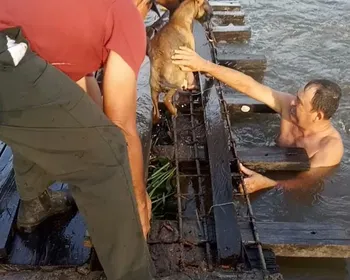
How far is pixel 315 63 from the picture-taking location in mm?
7145

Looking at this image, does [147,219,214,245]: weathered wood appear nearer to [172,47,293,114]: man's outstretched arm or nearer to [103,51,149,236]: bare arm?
[103,51,149,236]: bare arm

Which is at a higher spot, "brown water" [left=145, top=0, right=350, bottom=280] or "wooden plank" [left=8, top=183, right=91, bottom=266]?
"wooden plank" [left=8, top=183, right=91, bottom=266]

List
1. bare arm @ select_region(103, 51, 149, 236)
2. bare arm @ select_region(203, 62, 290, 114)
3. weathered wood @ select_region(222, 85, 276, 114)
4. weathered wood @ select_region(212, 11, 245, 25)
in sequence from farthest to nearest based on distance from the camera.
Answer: weathered wood @ select_region(212, 11, 245, 25)
weathered wood @ select_region(222, 85, 276, 114)
bare arm @ select_region(203, 62, 290, 114)
bare arm @ select_region(103, 51, 149, 236)

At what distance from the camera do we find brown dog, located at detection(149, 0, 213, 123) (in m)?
4.32

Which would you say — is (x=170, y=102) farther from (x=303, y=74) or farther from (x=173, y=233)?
(x=303, y=74)

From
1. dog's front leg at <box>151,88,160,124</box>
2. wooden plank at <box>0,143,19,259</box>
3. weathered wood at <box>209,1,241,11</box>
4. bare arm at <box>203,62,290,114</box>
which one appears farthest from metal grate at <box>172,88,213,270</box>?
weathered wood at <box>209,1,241,11</box>

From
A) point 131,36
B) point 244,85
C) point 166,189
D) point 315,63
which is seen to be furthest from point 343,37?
point 131,36

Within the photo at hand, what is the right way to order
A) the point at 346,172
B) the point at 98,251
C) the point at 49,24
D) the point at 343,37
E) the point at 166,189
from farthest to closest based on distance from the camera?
the point at 343,37, the point at 346,172, the point at 166,189, the point at 98,251, the point at 49,24

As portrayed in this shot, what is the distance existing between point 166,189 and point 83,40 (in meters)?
1.74

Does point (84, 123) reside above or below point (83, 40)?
below

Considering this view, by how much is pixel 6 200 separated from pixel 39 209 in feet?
1.27

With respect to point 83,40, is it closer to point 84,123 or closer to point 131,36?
point 131,36

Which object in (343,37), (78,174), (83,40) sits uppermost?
(83,40)

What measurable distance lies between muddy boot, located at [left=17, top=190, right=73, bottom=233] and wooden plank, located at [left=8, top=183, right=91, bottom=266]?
0.04 metres
